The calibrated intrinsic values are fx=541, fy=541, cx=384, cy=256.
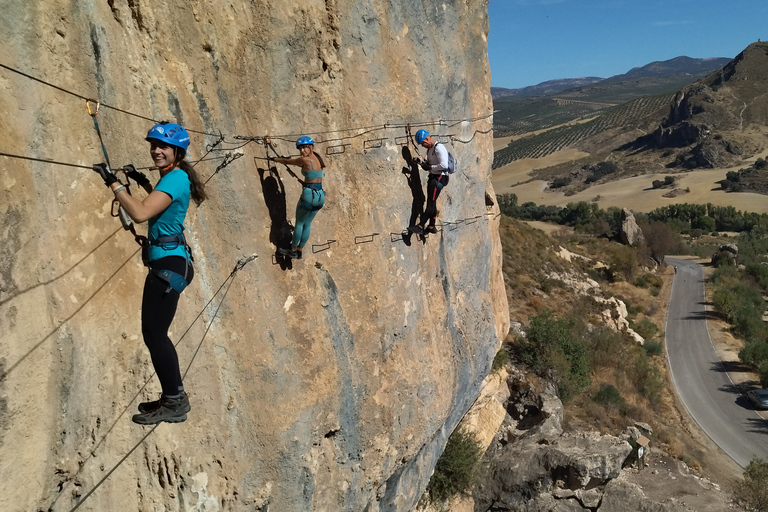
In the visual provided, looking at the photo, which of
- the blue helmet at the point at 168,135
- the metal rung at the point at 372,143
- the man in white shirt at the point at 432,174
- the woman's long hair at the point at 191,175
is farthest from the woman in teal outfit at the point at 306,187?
the man in white shirt at the point at 432,174

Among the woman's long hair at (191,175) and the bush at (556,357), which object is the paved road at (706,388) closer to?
the bush at (556,357)

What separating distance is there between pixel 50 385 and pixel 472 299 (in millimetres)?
6931

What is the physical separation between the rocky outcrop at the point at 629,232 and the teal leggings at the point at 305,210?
40.3 m

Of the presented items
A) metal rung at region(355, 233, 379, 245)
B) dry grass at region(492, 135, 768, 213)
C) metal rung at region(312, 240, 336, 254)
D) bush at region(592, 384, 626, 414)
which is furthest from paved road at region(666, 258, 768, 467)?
dry grass at region(492, 135, 768, 213)

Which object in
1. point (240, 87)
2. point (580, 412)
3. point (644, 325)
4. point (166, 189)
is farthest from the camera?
point (644, 325)

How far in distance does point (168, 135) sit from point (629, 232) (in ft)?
141

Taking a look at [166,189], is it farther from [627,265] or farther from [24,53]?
[627,265]

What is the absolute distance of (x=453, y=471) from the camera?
37.5ft

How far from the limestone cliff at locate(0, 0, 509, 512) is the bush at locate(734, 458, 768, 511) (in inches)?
437

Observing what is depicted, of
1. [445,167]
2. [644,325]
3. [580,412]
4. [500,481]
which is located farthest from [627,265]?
[445,167]

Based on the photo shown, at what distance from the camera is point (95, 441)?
16.1ft

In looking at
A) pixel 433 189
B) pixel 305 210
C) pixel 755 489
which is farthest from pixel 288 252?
pixel 755 489

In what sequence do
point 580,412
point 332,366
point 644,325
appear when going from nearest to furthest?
point 332,366, point 580,412, point 644,325

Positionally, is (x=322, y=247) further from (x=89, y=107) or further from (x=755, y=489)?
(x=755, y=489)
